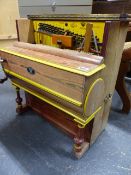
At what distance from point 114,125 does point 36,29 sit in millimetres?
1153

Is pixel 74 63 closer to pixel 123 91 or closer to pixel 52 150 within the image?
pixel 52 150

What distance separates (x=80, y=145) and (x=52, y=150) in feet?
0.81

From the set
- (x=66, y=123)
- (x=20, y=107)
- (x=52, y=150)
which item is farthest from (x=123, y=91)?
(x=20, y=107)

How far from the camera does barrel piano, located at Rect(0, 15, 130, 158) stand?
849 mm

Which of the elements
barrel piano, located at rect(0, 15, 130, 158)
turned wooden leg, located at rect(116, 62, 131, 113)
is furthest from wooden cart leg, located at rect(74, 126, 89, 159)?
turned wooden leg, located at rect(116, 62, 131, 113)

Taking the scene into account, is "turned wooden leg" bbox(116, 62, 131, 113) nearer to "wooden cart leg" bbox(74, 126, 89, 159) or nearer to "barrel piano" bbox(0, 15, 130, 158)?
"barrel piano" bbox(0, 15, 130, 158)

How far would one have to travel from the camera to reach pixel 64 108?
1.01m

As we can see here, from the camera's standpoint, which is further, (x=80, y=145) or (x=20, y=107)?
(x=20, y=107)

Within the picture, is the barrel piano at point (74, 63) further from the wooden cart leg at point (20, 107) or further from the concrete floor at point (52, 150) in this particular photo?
the wooden cart leg at point (20, 107)

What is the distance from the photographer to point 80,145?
1201 millimetres

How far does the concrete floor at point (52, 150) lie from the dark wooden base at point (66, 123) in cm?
6

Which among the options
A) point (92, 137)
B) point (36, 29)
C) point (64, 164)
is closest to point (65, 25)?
point (36, 29)

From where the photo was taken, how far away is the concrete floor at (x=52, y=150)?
1145 mm

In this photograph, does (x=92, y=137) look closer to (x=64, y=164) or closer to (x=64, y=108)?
(x=64, y=164)
